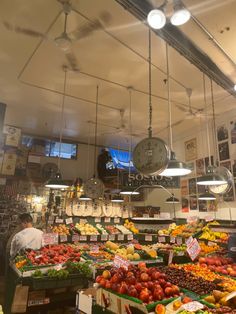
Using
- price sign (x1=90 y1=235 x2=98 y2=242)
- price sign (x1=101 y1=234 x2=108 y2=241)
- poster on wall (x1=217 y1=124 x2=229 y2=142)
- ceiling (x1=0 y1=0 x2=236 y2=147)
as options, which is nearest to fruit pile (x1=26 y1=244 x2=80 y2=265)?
price sign (x1=90 y1=235 x2=98 y2=242)

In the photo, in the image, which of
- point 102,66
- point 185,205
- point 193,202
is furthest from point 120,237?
point 102,66

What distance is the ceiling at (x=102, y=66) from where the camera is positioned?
392 cm

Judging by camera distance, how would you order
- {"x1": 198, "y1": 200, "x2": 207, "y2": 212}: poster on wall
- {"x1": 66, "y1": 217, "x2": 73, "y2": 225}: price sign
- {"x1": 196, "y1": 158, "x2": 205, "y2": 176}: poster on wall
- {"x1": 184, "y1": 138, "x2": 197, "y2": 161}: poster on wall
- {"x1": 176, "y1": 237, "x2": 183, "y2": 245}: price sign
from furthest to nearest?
{"x1": 184, "y1": 138, "x2": 197, "y2": 161}: poster on wall
{"x1": 66, "y1": 217, "x2": 73, "y2": 225}: price sign
{"x1": 196, "y1": 158, "x2": 205, "y2": 176}: poster on wall
{"x1": 198, "y1": 200, "x2": 207, "y2": 212}: poster on wall
{"x1": 176, "y1": 237, "x2": 183, "y2": 245}: price sign

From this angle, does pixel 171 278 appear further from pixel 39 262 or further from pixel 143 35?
pixel 143 35

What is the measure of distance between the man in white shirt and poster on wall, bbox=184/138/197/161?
221 inches

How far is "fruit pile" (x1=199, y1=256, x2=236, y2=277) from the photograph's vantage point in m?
3.87

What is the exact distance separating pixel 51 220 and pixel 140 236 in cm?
307

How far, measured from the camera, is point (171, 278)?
3.28 meters

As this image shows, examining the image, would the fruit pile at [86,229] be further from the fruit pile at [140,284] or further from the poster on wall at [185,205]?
the fruit pile at [140,284]

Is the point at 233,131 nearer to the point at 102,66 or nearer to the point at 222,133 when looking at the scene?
the point at 222,133

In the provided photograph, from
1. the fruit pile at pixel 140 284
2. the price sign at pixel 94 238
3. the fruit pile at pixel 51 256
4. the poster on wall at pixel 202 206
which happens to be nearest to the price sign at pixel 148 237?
the price sign at pixel 94 238

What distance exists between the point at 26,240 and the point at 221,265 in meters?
3.98

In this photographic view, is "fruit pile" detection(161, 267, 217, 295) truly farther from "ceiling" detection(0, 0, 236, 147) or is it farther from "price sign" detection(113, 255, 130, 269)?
"ceiling" detection(0, 0, 236, 147)

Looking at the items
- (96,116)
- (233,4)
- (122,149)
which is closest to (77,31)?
(233,4)
